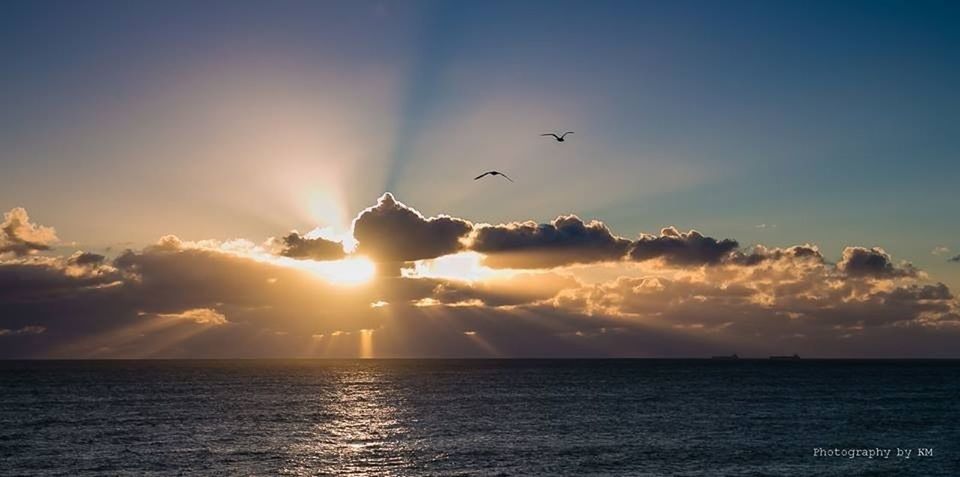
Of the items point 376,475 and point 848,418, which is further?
point 848,418

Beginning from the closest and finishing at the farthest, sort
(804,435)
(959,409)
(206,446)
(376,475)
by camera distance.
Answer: (376,475), (206,446), (804,435), (959,409)

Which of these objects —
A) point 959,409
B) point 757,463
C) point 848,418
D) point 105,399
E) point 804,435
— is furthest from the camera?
point 105,399

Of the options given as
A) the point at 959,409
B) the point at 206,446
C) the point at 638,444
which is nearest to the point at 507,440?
the point at 638,444

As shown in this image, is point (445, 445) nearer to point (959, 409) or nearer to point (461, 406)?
point (461, 406)

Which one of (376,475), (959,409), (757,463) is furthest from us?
(959,409)

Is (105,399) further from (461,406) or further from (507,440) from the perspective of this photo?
(507,440)

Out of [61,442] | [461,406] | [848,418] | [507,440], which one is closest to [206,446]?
[61,442]

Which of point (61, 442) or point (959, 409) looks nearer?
point (61, 442)

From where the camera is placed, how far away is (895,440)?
98812 millimetres

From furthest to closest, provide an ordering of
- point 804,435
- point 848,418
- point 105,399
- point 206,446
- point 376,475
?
point 105,399 → point 848,418 → point 804,435 → point 206,446 → point 376,475

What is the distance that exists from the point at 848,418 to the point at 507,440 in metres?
62.0

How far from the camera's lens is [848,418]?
127500 mm

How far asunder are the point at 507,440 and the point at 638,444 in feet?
50.0

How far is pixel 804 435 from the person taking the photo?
103 meters
